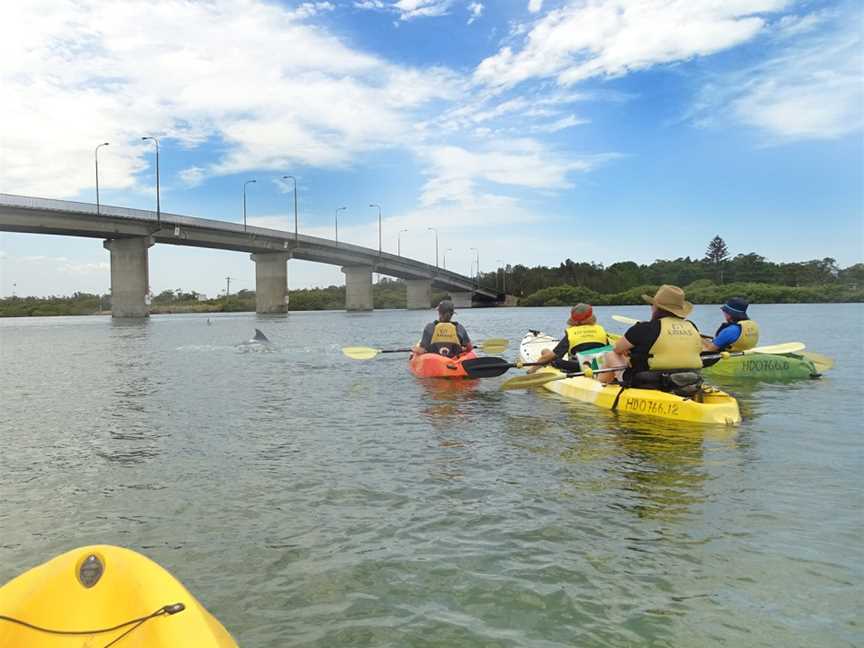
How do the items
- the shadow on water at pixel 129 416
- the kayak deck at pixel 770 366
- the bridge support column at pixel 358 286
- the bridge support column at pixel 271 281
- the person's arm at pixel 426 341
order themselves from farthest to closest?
1. the bridge support column at pixel 358 286
2. the bridge support column at pixel 271 281
3. the person's arm at pixel 426 341
4. the kayak deck at pixel 770 366
5. the shadow on water at pixel 129 416

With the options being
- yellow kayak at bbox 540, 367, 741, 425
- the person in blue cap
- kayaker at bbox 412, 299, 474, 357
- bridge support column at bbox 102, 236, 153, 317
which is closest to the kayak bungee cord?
yellow kayak at bbox 540, 367, 741, 425

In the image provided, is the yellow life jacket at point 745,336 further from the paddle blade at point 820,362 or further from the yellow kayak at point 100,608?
the yellow kayak at point 100,608

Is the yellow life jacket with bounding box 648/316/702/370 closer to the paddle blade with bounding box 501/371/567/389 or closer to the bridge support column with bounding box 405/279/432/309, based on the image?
the paddle blade with bounding box 501/371/567/389

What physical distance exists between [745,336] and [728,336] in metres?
0.41

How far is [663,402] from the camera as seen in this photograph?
9211mm

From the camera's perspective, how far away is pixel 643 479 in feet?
20.7

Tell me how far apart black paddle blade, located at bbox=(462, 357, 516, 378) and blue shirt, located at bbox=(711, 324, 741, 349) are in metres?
4.99

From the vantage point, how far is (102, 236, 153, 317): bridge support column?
2256 inches

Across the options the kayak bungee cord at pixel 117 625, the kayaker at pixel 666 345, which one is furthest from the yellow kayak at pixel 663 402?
the kayak bungee cord at pixel 117 625

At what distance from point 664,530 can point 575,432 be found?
12.6ft

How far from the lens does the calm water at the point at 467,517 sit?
3.67 m

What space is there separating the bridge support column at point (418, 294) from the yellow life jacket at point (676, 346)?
89624 millimetres

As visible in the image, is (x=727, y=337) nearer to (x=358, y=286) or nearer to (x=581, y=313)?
(x=581, y=313)

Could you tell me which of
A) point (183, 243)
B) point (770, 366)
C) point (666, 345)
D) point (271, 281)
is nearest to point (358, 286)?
point (271, 281)
